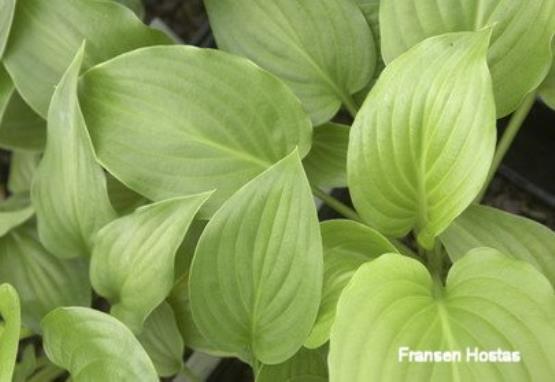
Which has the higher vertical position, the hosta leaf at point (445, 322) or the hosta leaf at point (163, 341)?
the hosta leaf at point (445, 322)

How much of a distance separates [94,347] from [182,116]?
22 centimetres

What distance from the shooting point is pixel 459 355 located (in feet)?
1.79

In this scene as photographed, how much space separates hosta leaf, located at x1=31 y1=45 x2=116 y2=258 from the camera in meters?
0.69

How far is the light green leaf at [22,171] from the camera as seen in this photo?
1019 millimetres

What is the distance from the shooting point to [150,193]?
716 mm

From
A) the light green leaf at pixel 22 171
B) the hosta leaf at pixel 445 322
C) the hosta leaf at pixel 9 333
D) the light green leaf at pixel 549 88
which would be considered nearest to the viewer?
the hosta leaf at pixel 445 322

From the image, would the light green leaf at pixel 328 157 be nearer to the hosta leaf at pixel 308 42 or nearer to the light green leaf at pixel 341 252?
the hosta leaf at pixel 308 42

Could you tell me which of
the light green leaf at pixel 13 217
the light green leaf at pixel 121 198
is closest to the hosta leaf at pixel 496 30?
the light green leaf at pixel 121 198

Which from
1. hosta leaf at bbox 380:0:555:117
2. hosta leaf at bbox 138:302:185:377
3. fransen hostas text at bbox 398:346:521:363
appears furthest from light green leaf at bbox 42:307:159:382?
hosta leaf at bbox 380:0:555:117

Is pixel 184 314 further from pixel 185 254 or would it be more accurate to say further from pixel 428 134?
pixel 428 134

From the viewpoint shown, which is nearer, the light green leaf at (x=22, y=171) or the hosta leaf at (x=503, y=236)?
the hosta leaf at (x=503, y=236)

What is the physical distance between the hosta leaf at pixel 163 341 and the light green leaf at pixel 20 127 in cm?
26

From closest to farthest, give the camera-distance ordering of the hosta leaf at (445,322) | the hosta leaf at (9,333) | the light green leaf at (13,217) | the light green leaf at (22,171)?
1. the hosta leaf at (445,322)
2. the hosta leaf at (9,333)
3. the light green leaf at (13,217)
4. the light green leaf at (22,171)

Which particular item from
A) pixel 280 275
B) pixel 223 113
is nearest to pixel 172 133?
pixel 223 113
